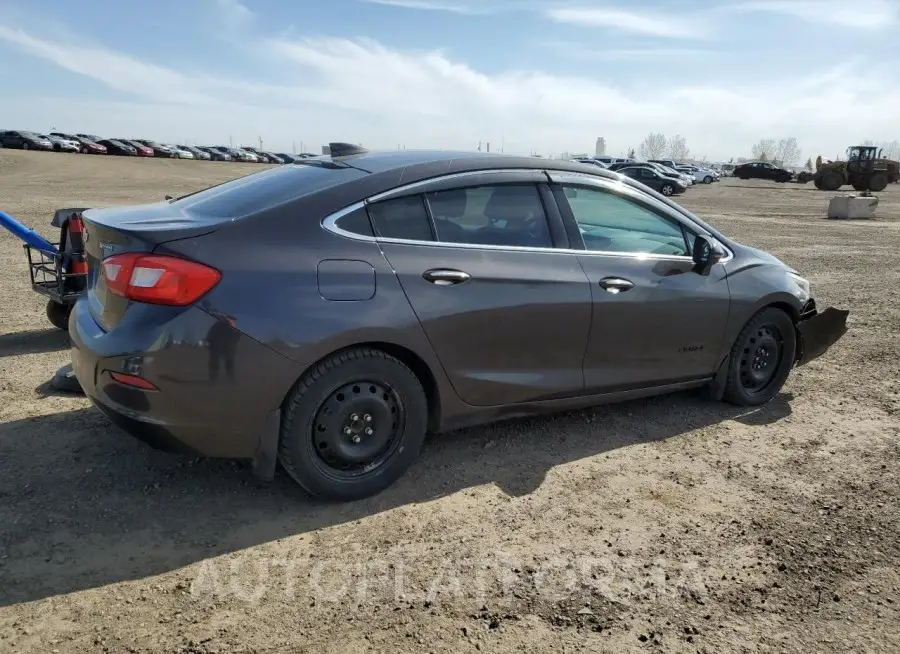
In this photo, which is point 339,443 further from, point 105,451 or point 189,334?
point 105,451

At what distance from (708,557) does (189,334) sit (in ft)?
8.07

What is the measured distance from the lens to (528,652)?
2.48 metres

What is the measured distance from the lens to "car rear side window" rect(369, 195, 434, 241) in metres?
3.48

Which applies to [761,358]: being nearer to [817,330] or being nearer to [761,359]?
[761,359]

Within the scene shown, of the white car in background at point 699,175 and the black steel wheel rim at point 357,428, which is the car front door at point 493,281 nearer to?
the black steel wheel rim at point 357,428

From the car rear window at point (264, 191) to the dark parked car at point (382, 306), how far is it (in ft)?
0.06

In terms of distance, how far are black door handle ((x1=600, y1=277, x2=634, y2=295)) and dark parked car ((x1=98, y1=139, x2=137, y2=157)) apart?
6401 centimetres

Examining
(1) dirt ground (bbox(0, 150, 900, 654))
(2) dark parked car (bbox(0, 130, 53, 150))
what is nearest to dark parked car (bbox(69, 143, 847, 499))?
(1) dirt ground (bbox(0, 150, 900, 654))

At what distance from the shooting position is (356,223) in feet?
11.2

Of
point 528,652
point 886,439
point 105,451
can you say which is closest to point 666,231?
point 886,439

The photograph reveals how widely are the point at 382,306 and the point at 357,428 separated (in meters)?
0.62

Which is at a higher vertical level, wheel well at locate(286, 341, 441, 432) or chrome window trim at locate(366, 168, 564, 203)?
chrome window trim at locate(366, 168, 564, 203)

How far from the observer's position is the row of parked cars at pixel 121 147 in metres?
53.3

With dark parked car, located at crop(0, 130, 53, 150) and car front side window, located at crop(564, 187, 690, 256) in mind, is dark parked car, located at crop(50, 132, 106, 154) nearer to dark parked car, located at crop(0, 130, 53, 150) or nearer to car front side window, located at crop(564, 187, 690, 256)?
dark parked car, located at crop(0, 130, 53, 150)
